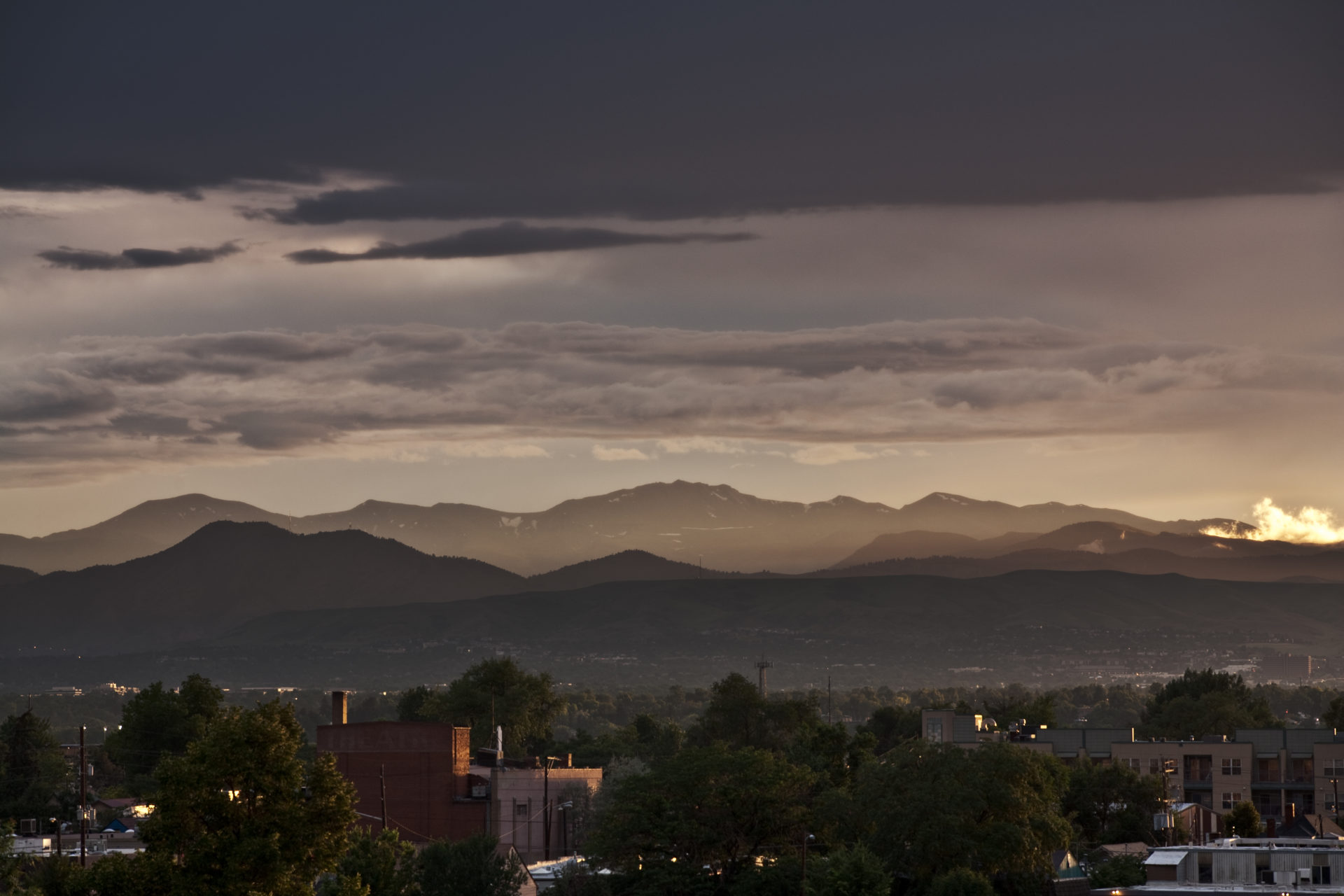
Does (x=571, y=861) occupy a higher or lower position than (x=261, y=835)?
lower

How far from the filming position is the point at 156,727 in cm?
19575

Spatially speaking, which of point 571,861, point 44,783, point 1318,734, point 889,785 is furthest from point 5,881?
point 1318,734

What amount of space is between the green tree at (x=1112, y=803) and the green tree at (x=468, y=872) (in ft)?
196

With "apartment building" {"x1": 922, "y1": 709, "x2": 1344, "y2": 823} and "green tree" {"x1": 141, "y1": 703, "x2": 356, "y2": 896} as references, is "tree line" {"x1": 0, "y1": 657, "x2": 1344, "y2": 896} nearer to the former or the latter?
"green tree" {"x1": 141, "y1": 703, "x2": 356, "y2": 896}

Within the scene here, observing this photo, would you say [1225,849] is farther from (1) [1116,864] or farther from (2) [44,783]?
(2) [44,783]

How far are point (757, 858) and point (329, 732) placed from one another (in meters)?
48.4

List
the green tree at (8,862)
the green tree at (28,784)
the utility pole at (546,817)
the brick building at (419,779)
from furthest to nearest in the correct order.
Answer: the green tree at (28,784) < the brick building at (419,779) < the utility pole at (546,817) < the green tree at (8,862)

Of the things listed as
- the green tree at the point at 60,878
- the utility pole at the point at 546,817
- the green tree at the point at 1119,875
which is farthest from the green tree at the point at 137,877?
the utility pole at the point at 546,817

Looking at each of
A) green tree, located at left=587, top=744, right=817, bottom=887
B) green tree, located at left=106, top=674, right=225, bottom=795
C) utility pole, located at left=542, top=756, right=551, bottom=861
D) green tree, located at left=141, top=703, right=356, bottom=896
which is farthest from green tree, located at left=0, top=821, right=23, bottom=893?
green tree, located at left=106, top=674, right=225, bottom=795

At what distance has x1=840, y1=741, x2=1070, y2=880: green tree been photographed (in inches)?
4400

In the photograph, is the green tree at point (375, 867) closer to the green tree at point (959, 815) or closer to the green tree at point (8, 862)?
the green tree at point (8, 862)

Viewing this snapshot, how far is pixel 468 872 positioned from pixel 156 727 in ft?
319

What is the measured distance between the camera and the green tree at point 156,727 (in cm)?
19375

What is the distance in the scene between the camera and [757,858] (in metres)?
119
